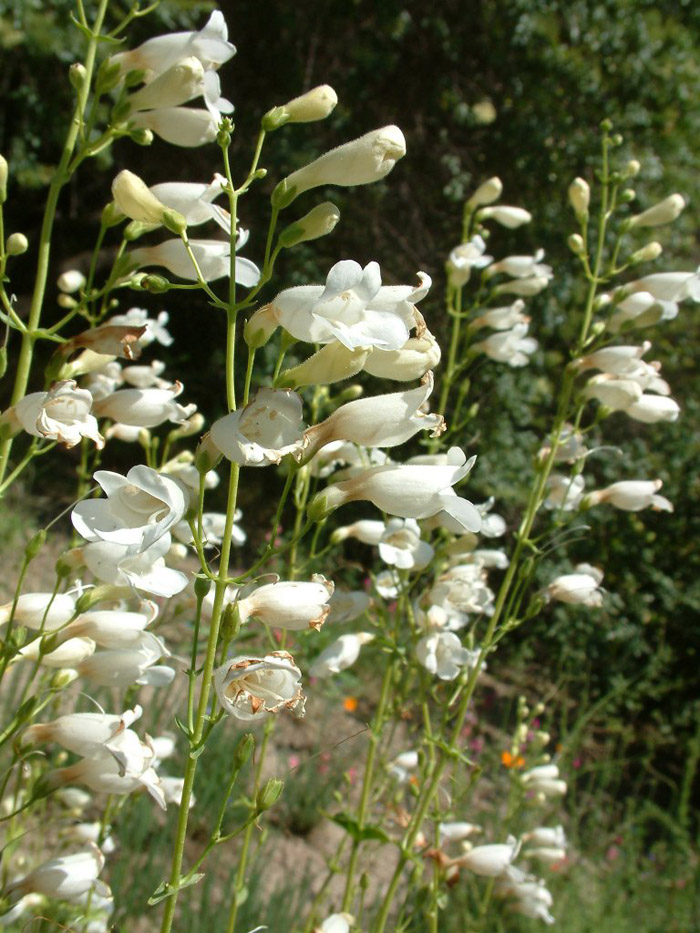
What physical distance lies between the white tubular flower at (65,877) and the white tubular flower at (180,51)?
120 cm

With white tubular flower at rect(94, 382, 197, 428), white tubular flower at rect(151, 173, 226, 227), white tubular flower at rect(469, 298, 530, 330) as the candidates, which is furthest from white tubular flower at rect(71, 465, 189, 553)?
white tubular flower at rect(469, 298, 530, 330)

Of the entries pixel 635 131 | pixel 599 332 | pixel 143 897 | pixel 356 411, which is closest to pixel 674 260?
pixel 635 131

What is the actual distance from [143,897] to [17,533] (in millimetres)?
3696

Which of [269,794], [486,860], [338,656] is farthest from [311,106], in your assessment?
[486,860]

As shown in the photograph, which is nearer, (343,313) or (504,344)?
(343,313)

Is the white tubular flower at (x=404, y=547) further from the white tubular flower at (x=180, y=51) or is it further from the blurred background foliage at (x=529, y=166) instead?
the blurred background foliage at (x=529, y=166)

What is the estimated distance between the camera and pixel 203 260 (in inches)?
48.7

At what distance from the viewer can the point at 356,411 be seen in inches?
42.1

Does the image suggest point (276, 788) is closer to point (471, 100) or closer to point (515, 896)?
point (515, 896)

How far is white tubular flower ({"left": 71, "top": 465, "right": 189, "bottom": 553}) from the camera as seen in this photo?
1005 millimetres

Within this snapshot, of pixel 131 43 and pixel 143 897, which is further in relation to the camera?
pixel 131 43

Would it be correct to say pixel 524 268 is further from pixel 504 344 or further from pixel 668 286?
pixel 668 286

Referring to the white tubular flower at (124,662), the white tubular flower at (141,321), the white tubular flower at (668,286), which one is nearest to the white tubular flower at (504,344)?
the white tubular flower at (668,286)

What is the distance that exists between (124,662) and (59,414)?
1.22ft
